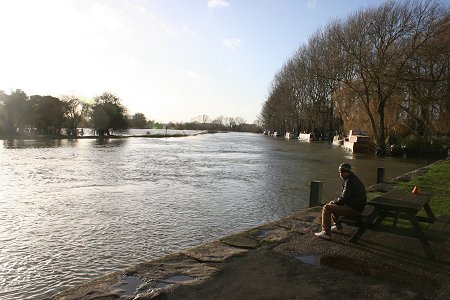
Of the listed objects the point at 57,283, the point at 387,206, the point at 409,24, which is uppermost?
the point at 409,24

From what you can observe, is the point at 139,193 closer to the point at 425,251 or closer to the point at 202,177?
the point at 202,177

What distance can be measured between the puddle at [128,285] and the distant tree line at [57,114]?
57.7 meters

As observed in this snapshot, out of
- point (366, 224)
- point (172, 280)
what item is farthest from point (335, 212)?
point (172, 280)

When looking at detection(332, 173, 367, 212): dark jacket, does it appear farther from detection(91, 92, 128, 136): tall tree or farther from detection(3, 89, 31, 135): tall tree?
detection(91, 92, 128, 136): tall tree

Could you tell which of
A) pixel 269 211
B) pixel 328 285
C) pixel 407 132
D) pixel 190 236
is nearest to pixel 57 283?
pixel 190 236

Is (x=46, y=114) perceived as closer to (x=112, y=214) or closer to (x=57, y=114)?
(x=57, y=114)

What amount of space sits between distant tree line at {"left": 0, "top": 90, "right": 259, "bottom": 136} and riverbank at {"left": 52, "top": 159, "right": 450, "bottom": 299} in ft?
189

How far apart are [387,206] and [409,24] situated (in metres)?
30.5

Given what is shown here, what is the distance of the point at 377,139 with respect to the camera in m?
35.4

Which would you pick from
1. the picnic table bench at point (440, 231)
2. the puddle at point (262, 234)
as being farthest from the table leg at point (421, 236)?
the puddle at point (262, 234)

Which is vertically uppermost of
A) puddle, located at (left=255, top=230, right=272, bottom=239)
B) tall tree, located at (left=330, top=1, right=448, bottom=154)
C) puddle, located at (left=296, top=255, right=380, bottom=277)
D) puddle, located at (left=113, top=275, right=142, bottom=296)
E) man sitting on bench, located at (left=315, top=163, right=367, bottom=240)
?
tall tree, located at (left=330, top=1, right=448, bottom=154)

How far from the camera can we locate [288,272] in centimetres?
521

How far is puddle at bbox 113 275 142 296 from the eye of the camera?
470 cm

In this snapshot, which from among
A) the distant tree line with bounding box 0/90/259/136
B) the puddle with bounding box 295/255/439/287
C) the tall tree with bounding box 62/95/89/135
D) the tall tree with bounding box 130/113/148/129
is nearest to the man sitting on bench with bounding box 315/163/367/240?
the puddle with bounding box 295/255/439/287
